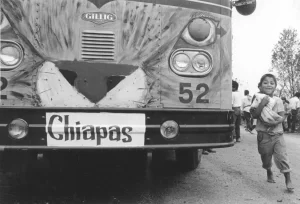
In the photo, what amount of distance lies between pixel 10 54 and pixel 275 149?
292 centimetres

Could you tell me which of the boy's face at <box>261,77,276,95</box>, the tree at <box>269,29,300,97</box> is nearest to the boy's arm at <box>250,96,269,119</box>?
the boy's face at <box>261,77,276,95</box>

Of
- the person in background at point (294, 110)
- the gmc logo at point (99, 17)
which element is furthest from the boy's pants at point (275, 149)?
the person in background at point (294, 110)

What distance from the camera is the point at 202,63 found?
3.54 m

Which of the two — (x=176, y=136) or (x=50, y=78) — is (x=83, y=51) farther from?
(x=176, y=136)

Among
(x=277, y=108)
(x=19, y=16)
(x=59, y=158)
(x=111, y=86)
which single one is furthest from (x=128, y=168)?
(x=19, y=16)

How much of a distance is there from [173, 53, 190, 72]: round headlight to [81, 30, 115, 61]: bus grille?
0.53 m

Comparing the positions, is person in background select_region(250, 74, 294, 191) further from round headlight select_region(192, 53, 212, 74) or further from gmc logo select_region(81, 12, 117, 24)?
gmc logo select_region(81, 12, 117, 24)

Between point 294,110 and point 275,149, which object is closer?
point 275,149

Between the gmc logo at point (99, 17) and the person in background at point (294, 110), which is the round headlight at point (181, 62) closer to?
the gmc logo at point (99, 17)

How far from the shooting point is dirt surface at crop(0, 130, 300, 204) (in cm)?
401

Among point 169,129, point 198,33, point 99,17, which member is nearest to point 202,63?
point 198,33

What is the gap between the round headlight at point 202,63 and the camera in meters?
3.53

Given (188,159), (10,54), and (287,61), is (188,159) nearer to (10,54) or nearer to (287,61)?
(10,54)

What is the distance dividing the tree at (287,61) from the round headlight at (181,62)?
4518 cm
